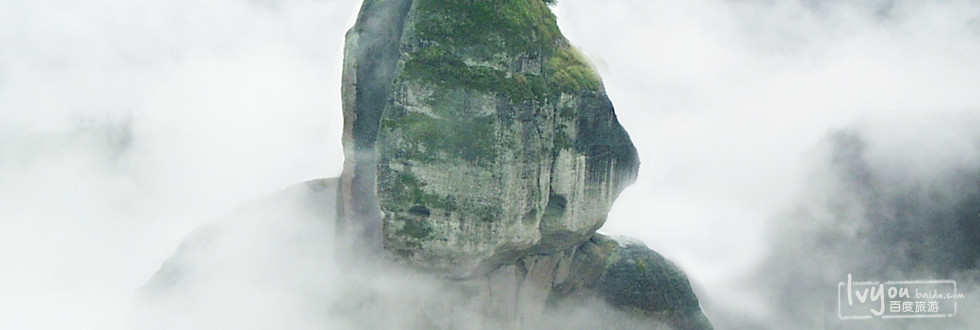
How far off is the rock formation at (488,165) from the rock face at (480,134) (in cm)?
3

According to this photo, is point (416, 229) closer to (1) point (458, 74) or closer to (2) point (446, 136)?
(2) point (446, 136)

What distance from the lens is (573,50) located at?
22.2m

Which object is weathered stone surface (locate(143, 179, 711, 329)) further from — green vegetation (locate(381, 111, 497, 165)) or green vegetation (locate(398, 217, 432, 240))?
green vegetation (locate(381, 111, 497, 165))

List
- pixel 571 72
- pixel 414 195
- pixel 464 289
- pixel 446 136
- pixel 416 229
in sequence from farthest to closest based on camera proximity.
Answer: pixel 464 289
pixel 571 72
pixel 416 229
pixel 414 195
pixel 446 136

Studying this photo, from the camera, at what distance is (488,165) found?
68.2 feet

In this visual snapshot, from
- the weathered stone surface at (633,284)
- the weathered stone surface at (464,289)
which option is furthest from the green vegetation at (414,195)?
the weathered stone surface at (633,284)

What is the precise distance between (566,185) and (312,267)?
6.39 meters

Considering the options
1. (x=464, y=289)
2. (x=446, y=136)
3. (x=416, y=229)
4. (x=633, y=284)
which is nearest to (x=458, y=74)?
(x=446, y=136)

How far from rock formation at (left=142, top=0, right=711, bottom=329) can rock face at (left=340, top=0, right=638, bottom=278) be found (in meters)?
0.03

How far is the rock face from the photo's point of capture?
20.8 m

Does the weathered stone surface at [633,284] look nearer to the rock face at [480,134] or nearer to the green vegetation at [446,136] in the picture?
the rock face at [480,134]

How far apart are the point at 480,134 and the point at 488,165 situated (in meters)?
0.60

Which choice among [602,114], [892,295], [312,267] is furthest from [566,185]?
[892,295]

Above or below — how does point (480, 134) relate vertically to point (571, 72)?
below
